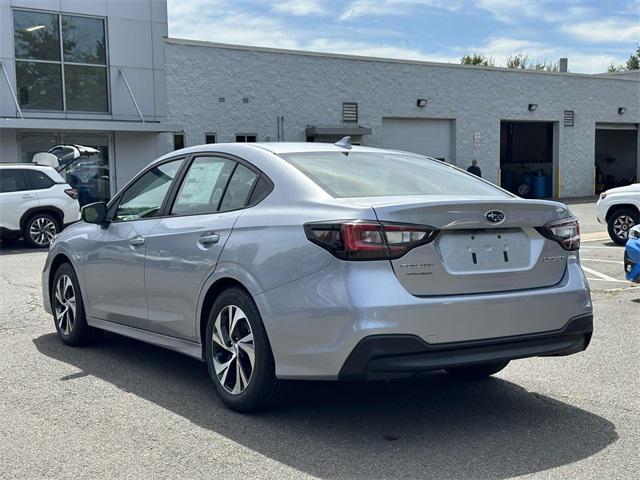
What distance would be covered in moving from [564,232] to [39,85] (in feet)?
62.8

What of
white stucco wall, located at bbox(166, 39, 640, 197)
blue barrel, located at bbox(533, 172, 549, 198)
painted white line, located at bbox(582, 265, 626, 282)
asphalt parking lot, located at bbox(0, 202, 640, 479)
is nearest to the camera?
asphalt parking lot, located at bbox(0, 202, 640, 479)

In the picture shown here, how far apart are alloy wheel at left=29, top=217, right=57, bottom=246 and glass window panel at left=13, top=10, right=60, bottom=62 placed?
22.3ft

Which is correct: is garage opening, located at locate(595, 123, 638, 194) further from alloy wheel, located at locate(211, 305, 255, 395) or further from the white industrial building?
alloy wheel, located at locate(211, 305, 255, 395)

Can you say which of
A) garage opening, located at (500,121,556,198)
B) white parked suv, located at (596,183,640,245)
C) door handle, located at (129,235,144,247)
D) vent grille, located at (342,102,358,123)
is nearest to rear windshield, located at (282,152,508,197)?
door handle, located at (129,235,144,247)

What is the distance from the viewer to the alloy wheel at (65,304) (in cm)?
672

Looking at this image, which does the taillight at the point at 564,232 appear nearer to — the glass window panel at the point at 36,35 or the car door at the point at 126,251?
the car door at the point at 126,251

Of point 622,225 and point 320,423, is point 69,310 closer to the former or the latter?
point 320,423

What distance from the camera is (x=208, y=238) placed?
4.98 meters

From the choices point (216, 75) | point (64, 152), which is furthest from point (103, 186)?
point (216, 75)

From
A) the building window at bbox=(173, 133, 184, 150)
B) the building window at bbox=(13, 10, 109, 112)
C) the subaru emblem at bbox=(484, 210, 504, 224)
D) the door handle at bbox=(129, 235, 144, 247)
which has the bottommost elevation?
the door handle at bbox=(129, 235, 144, 247)

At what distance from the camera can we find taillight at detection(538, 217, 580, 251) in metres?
4.62

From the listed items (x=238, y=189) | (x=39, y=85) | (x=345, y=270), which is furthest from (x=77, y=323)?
(x=39, y=85)

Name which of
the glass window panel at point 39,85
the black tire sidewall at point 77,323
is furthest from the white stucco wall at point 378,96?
the black tire sidewall at point 77,323

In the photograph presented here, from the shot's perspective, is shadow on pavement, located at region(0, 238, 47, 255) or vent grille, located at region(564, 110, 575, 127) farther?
vent grille, located at region(564, 110, 575, 127)
